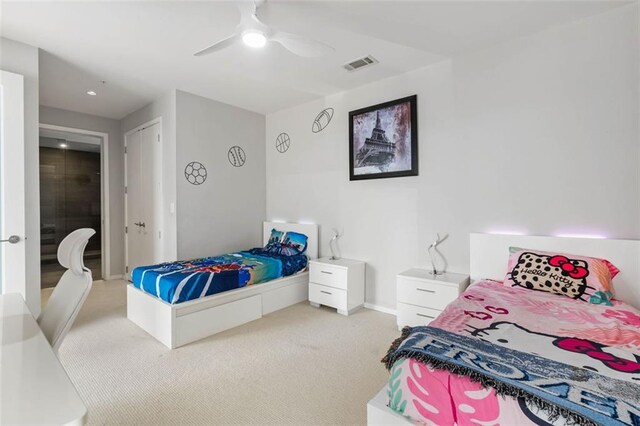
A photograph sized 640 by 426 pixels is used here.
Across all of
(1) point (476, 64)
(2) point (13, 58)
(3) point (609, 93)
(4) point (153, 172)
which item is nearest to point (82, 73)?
(2) point (13, 58)

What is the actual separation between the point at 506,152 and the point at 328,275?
2.17 metres

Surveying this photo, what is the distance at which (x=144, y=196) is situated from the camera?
4.44 metres

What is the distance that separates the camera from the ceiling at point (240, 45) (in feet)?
7.21

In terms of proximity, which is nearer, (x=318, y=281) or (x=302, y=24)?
(x=302, y=24)

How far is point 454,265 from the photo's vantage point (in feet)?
9.88

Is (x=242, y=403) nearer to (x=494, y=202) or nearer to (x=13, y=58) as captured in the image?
(x=494, y=202)

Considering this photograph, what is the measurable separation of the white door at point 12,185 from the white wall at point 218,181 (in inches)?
58.1

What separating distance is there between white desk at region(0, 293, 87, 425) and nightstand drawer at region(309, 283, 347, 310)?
8.71 ft

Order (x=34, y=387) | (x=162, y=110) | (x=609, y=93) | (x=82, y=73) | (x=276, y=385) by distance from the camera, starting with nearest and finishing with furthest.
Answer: (x=34, y=387) → (x=276, y=385) → (x=609, y=93) → (x=82, y=73) → (x=162, y=110)

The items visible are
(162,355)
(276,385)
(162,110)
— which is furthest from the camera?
(162,110)

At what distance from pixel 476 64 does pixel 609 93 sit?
104 centimetres

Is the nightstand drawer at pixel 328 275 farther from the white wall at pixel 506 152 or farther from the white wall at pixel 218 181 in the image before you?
the white wall at pixel 218 181

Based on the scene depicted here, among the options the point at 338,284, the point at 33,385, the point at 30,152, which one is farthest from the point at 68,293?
the point at 338,284

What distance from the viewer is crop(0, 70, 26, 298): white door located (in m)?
2.45
